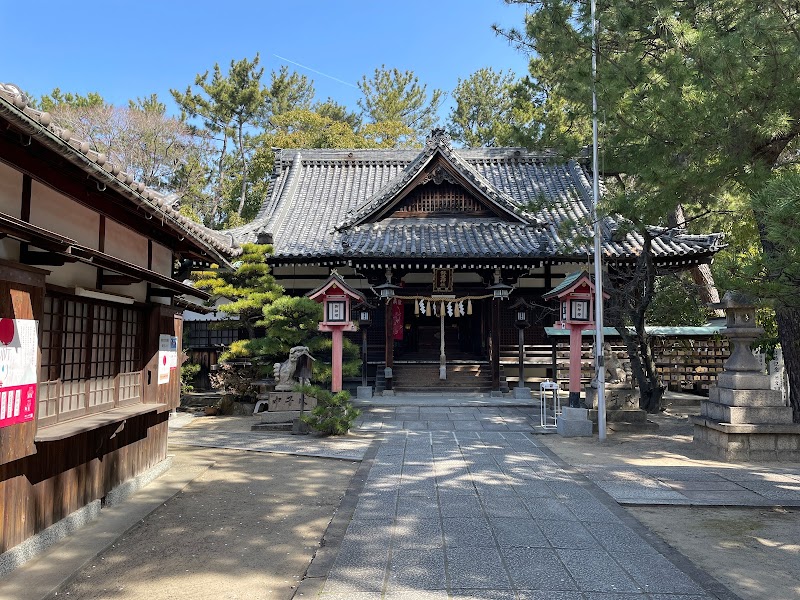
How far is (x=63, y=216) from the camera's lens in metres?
5.52

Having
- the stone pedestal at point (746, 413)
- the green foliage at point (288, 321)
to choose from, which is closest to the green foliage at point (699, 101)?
the stone pedestal at point (746, 413)

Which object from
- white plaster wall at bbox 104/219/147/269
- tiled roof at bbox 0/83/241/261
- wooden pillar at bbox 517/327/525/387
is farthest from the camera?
wooden pillar at bbox 517/327/525/387

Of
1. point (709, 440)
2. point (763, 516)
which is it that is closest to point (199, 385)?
point (709, 440)

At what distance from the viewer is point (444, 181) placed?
1909 centimetres

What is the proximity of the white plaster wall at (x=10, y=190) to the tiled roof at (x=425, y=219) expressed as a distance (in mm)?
10050

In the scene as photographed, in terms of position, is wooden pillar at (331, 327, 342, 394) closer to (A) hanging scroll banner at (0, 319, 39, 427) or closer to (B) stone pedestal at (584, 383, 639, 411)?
(B) stone pedestal at (584, 383, 639, 411)

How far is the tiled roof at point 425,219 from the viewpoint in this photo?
1653cm

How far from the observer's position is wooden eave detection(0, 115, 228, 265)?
4399mm

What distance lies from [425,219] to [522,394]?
7196mm

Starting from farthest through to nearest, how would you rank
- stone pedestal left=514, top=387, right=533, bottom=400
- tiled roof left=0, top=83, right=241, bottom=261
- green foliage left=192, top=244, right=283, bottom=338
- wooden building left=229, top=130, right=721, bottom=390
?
wooden building left=229, top=130, right=721, bottom=390 < stone pedestal left=514, top=387, right=533, bottom=400 < green foliage left=192, top=244, right=283, bottom=338 < tiled roof left=0, top=83, right=241, bottom=261

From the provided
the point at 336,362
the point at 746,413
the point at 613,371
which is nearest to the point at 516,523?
the point at 746,413

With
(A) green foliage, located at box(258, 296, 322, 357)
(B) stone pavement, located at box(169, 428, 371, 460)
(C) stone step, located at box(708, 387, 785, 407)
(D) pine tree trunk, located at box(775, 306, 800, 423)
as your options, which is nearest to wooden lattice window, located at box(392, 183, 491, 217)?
(A) green foliage, located at box(258, 296, 322, 357)

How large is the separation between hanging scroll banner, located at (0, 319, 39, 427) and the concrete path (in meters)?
2.83

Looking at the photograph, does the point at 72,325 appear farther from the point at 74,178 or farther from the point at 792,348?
the point at 792,348
